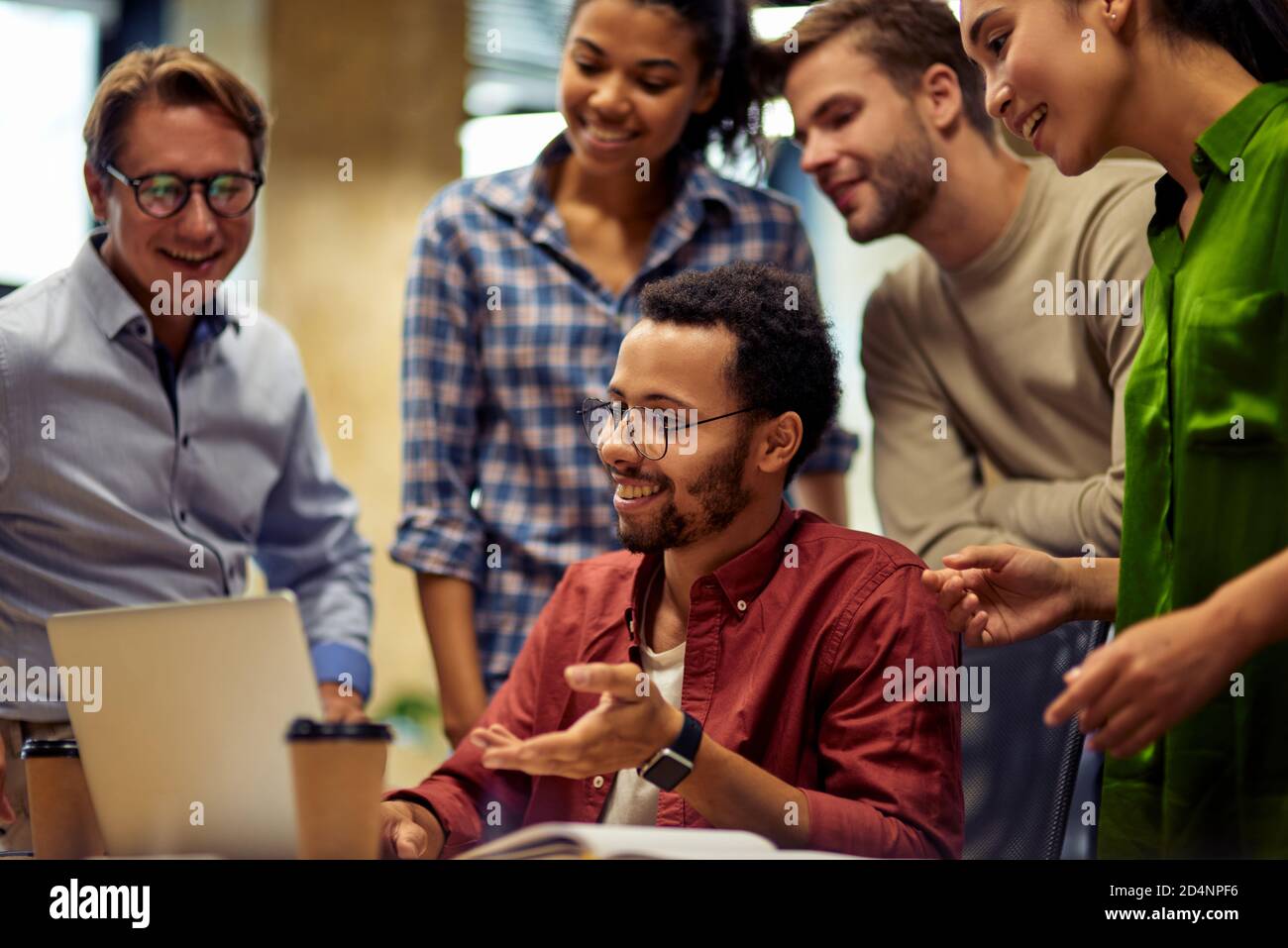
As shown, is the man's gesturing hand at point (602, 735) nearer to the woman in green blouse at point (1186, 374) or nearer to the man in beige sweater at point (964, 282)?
the woman in green blouse at point (1186, 374)

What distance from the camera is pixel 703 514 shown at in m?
1.82

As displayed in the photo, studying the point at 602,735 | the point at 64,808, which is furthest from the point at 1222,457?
the point at 64,808

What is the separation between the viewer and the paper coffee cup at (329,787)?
48.4 inches

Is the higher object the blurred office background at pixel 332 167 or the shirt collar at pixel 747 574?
the blurred office background at pixel 332 167

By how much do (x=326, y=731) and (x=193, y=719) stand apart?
177 mm

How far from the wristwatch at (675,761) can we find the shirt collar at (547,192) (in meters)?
1.34

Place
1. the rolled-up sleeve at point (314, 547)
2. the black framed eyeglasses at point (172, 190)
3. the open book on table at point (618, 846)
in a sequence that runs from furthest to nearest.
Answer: the rolled-up sleeve at point (314, 547)
the black framed eyeglasses at point (172, 190)
the open book on table at point (618, 846)

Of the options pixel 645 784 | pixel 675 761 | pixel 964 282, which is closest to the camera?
pixel 675 761

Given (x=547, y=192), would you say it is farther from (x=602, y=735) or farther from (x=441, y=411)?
(x=602, y=735)

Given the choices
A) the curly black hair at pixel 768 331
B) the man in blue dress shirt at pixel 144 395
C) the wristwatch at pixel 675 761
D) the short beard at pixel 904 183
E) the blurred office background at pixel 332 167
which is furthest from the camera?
the blurred office background at pixel 332 167

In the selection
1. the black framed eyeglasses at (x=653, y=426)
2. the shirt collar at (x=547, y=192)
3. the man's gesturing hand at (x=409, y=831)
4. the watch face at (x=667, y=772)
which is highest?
the shirt collar at (x=547, y=192)

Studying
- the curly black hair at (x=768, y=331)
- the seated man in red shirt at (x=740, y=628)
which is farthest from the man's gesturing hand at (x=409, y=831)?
the curly black hair at (x=768, y=331)

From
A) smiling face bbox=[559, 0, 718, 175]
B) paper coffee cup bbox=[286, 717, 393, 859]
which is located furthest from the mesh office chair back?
smiling face bbox=[559, 0, 718, 175]

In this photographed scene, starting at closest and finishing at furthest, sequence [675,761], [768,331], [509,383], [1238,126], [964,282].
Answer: [675,761] < [1238,126] < [768,331] < [964,282] < [509,383]
